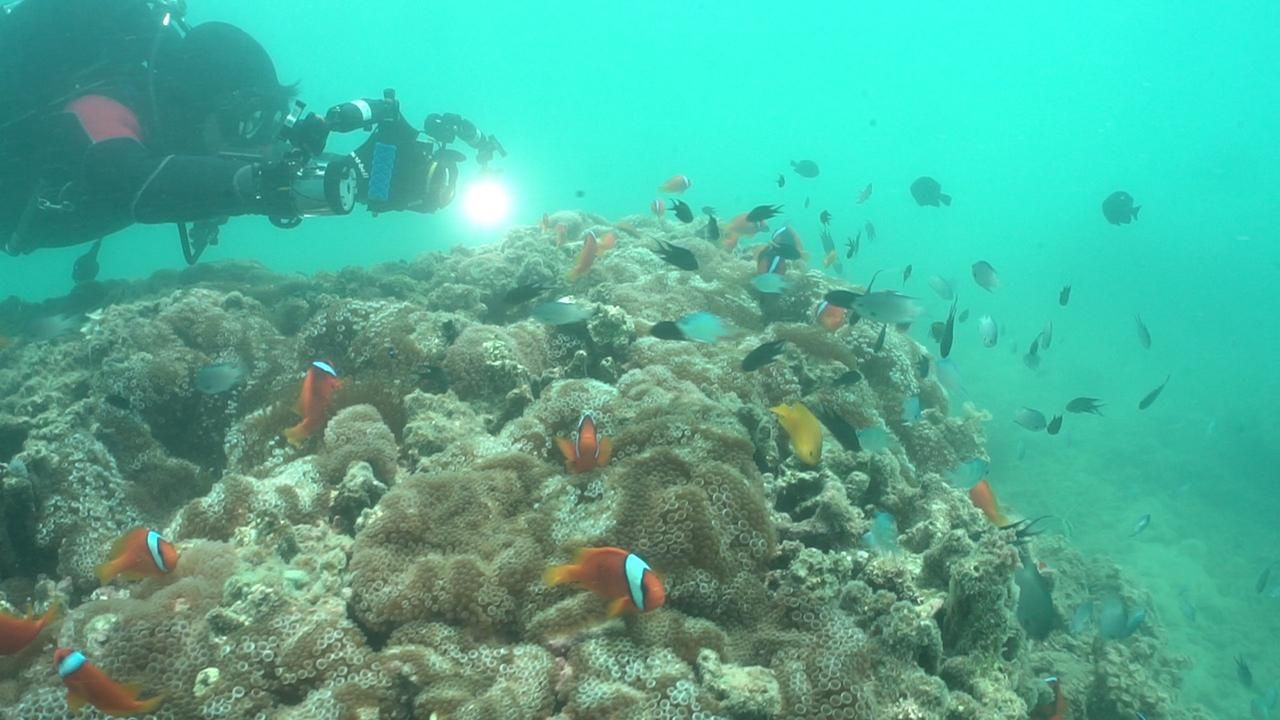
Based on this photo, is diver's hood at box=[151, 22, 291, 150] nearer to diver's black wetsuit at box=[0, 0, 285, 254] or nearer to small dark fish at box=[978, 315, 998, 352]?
diver's black wetsuit at box=[0, 0, 285, 254]

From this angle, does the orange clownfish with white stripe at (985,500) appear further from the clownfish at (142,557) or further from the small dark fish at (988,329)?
the clownfish at (142,557)

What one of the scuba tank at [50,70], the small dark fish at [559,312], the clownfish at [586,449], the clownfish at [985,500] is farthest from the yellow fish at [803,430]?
the scuba tank at [50,70]

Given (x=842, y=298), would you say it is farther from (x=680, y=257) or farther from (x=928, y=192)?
(x=928, y=192)

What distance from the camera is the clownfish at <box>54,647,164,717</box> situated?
2357 millimetres

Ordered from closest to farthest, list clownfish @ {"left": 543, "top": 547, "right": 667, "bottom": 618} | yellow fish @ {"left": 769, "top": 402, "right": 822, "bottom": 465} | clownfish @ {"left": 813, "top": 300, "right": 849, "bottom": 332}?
clownfish @ {"left": 543, "top": 547, "right": 667, "bottom": 618} → yellow fish @ {"left": 769, "top": 402, "right": 822, "bottom": 465} → clownfish @ {"left": 813, "top": 300, "right": 849, "bottom": 332}

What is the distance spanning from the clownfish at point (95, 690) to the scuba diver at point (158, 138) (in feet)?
17.0

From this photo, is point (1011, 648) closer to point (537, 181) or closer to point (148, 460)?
point (148, 460)

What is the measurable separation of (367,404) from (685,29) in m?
161

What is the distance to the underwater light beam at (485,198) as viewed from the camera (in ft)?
30.2

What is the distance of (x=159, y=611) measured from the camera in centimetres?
282

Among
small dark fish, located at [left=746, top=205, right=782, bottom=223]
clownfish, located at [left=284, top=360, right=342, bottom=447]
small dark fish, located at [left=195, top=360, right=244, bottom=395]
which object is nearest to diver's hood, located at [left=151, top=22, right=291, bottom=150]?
small dark fish, located at [left=195, top=360, right=244, bottom=395]

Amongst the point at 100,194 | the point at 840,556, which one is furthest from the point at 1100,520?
the point at 100,194

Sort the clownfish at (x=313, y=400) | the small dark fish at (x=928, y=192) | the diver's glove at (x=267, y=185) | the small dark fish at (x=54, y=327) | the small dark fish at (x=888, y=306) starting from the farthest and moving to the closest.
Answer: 1. the small dark fish at (x=928, y=192)
2. the small dark fish at (x=54, y=327)
3. the diver's glove at (x=267, y=185)
4. the small dark fish at (x=888, y=306)
5. the clownfish at (x=313, y=400)

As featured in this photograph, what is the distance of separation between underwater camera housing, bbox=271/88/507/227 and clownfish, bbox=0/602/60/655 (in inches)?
184
